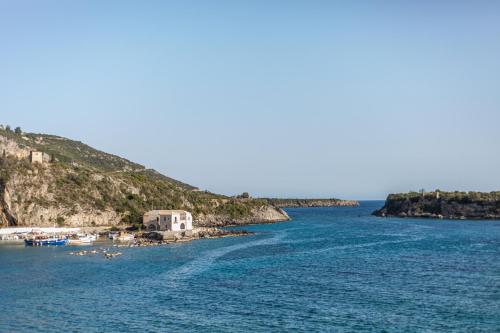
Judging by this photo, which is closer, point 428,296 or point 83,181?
point 428,296

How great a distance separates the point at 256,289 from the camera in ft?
173

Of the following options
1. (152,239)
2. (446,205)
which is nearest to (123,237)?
(152,239)

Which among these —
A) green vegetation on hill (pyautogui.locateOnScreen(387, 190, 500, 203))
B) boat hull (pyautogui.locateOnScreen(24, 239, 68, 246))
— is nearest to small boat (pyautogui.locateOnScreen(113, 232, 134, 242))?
boat hull (pyautogui.locateOnScreen(24, 239, 68, 246))

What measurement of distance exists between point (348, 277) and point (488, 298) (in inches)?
604

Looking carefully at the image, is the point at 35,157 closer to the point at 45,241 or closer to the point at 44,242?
the point at 45,241

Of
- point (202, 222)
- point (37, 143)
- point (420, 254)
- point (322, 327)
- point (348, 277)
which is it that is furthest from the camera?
point (37, 143)

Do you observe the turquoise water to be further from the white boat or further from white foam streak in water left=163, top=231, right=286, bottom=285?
the white boat

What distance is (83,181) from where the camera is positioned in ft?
426

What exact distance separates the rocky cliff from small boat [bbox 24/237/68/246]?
116m

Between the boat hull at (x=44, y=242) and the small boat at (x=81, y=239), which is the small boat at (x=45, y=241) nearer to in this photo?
the boat hull at (x=44, y=242)

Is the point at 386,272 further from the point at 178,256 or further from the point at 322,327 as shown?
the point at 178,256

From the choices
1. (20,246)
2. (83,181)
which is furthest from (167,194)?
(20,246)

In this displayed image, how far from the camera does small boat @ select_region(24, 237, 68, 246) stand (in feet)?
319

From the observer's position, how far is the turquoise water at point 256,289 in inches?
1598
